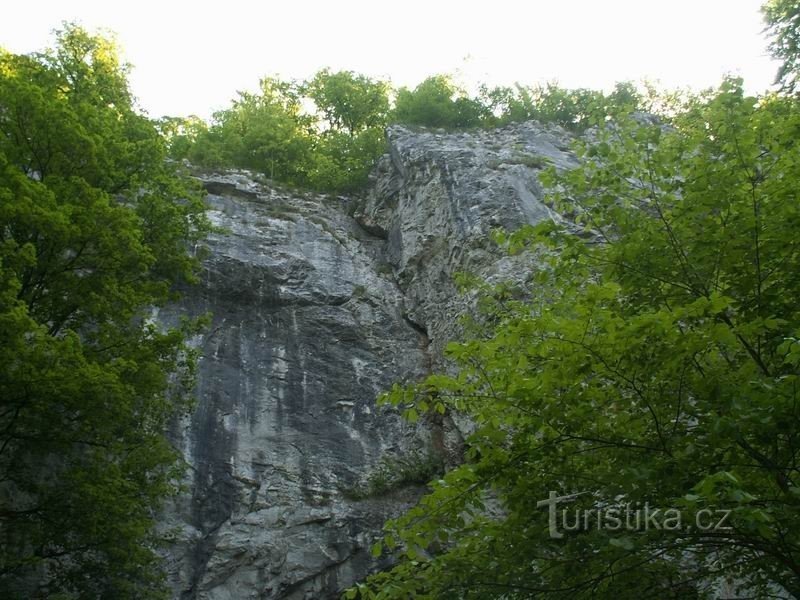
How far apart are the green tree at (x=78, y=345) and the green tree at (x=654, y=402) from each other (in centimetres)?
479

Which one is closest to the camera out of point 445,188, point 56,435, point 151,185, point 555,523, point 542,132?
point 555,523

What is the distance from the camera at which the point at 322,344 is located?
15.5 meters

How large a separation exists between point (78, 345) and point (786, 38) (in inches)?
590

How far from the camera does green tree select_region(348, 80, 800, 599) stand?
472 centimetres

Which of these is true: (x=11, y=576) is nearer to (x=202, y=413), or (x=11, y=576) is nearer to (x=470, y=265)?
(x=202, y=413)

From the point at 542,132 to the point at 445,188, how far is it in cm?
515

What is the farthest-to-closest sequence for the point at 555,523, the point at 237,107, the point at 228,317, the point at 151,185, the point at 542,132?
1. the point at 237,107
2. the point at 542,132
3. the point at 228,317
4. the point at 151,185
5. the point at 555,523

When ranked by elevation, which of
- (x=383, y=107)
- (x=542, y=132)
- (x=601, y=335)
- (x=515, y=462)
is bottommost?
(x=515, y=462)

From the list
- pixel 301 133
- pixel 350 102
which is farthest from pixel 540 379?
pixel 350 102

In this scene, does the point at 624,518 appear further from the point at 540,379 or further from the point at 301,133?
the point at 301,133

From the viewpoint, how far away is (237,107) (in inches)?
1056

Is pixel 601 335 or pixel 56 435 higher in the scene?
pixel 56 435

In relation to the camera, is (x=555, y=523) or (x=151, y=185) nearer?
(x=555, y=523)

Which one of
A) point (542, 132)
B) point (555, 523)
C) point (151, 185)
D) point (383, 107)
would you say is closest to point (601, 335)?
point (555, 523)
